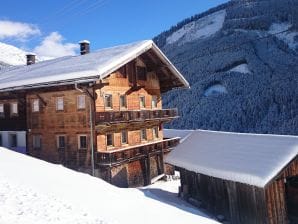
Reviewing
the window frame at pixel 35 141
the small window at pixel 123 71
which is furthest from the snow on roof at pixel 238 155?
the window frame at pixel 35 141

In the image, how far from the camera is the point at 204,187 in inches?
875

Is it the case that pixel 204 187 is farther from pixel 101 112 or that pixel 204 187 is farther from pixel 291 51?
pixel 291 51

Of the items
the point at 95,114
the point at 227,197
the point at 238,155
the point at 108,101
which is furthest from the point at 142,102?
the point at 227,197

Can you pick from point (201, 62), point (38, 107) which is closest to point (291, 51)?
point (201, 62)

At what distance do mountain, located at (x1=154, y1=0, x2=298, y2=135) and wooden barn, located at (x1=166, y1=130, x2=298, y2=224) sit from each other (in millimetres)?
49267

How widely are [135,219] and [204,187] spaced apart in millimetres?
9164

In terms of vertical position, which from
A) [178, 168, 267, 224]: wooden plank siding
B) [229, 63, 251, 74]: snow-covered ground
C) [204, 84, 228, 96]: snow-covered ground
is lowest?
[178, 168, 267, 224]: wooden plank siding

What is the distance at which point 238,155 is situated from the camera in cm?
1997

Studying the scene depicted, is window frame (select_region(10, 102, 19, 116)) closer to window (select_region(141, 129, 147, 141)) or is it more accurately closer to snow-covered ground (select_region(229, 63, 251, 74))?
window (select_region(141, 129, 147, 141))

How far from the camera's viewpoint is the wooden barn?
1723cm

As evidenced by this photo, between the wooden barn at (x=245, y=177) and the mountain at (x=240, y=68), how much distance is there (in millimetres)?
49267

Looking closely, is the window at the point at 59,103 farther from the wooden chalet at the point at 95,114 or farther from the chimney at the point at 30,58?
the chimney at the point at 30,58

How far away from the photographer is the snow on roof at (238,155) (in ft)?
56.5

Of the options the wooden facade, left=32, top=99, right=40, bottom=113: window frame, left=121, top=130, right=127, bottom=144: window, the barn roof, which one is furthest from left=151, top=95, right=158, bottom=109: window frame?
the wooden facade
